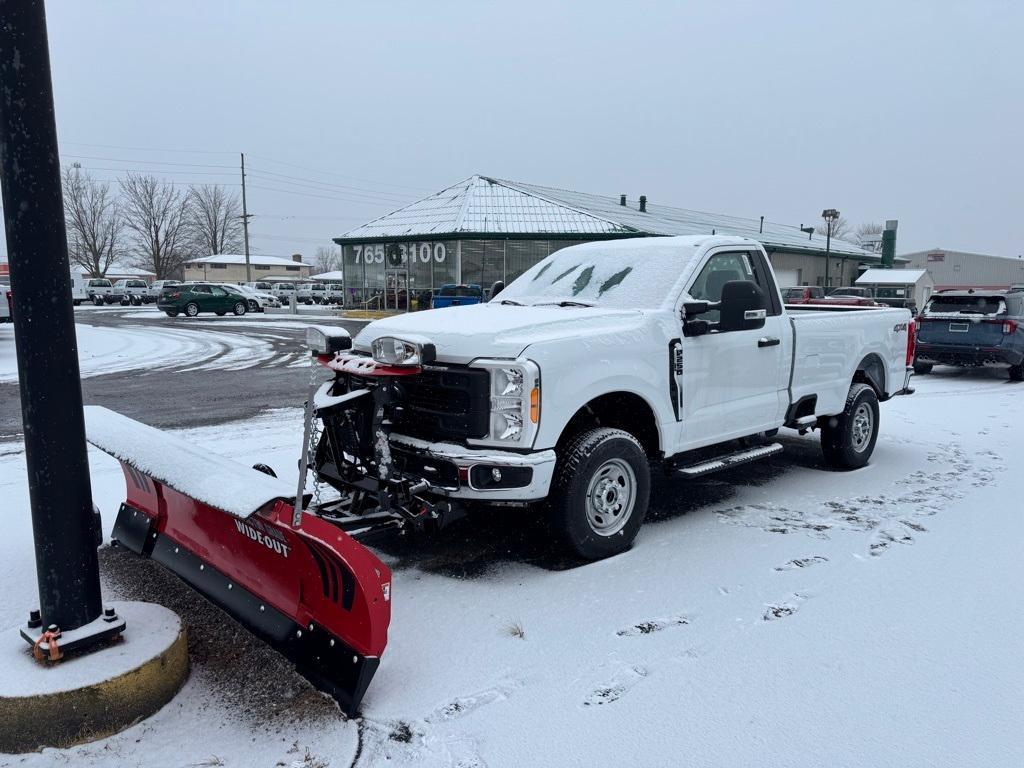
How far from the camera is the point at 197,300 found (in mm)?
36750

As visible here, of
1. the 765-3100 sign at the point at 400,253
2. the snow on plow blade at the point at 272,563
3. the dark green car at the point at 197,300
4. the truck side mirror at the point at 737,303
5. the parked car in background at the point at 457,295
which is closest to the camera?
the snow on plow blade at the point at 272,563

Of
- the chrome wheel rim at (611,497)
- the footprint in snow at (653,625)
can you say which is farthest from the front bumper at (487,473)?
the footprint in snow at (653,625)

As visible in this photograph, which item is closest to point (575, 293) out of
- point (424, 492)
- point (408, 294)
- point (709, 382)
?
point (709, 382)

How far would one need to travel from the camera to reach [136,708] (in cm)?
304

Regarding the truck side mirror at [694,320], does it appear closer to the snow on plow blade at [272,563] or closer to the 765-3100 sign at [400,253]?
the snow on plow blade at [272,563]

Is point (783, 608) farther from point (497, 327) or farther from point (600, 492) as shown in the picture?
point (497, 327)

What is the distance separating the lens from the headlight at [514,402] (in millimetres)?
4137

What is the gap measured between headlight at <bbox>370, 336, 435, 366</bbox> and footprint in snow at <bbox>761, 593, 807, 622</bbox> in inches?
86.7

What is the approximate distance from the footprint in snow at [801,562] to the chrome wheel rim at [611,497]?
38.0 inches

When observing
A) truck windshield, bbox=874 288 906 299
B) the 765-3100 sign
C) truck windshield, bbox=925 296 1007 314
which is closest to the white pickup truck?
truck windshield, bbox=925 296 1007 314

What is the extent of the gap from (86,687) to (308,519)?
986 millimetres

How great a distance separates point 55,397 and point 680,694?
9.14 feet

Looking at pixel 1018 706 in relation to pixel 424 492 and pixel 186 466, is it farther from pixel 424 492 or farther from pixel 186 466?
pixel 186 466

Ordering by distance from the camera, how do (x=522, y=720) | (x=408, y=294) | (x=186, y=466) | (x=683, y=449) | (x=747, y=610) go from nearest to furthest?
(x=522, y=720) < (x=186, y=466) < (x=747, y=610) < (x=683, y=449) < (x=408, y=294)
